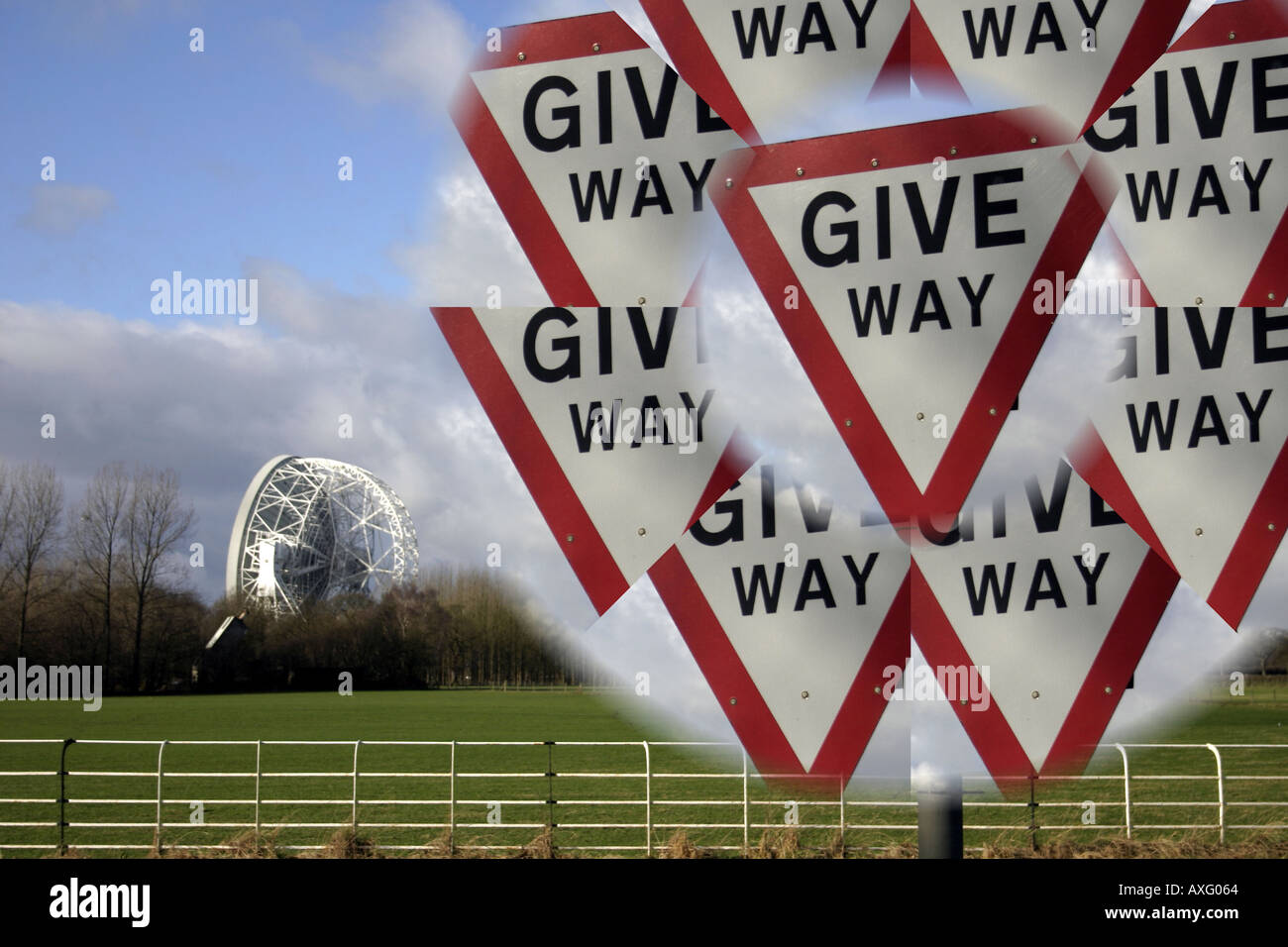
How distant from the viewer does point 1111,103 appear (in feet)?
5.61

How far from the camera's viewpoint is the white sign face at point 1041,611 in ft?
5.52

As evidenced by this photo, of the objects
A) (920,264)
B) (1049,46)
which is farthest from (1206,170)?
(920,264)

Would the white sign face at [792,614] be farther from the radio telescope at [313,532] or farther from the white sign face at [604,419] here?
the radio telescope at [313,532]

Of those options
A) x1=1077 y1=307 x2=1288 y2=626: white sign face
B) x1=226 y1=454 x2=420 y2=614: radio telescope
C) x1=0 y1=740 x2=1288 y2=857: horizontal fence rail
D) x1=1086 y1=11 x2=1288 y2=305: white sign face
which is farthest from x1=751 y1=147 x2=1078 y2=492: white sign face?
x1=226 y1=454 x2=420 y2=614: radio telescope

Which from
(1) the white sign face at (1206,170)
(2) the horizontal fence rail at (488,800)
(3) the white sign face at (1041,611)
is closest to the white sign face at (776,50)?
(1) the white sign face at (1206,170)

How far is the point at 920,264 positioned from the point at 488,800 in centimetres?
2444

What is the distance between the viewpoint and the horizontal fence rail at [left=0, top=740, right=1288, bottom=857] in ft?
31.9

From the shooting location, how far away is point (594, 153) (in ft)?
5.83

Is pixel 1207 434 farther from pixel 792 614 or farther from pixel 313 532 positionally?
pixel 313 532

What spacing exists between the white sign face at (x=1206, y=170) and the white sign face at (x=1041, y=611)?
1.48 ft

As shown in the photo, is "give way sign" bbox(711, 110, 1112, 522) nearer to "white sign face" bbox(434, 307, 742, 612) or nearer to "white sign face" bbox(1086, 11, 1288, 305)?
"white sign face" bbox(1086, 11, 1288, 305)
